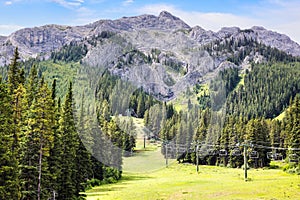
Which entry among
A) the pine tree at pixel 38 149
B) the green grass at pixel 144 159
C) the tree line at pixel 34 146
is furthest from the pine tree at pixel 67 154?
the green grass at pixel 144 159

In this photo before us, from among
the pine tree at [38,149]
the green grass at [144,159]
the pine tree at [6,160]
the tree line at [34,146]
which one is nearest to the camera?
the pine tree at [6,160]

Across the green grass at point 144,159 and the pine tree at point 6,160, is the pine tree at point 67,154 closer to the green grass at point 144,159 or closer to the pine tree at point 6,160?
the green grass at point 144,159

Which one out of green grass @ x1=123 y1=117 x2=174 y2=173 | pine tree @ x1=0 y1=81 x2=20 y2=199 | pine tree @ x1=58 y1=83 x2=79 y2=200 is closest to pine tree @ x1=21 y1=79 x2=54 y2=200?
pine tree @ x1=58 y1=83 x2=79 y2=200

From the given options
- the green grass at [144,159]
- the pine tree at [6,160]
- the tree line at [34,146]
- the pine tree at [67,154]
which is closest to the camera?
the pine tree at [6,160]

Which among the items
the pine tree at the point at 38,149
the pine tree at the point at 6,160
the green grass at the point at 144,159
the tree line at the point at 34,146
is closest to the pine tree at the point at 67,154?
the tree line at the point at 34,146

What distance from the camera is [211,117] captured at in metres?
60.5

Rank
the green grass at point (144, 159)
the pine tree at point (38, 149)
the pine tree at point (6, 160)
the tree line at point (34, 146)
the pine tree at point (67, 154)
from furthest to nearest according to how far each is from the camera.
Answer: the green grass at point (144, 159) → the pine tree at point (67, 154) → the pine tree at point (38, 149) → the tree line at point (34, 146) → the pine tree at point (6, 160)

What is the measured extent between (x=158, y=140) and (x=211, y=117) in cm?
2361

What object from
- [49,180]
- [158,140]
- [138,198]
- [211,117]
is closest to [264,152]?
[211,117]

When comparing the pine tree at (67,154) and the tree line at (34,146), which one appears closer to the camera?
the tree line at (34,146)

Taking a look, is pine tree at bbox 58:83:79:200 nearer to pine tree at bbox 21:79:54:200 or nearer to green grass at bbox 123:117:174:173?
pine tree at bbox 21:79:54:200

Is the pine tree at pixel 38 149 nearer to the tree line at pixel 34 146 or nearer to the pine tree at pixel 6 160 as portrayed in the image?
the tree line at pixel 34 146

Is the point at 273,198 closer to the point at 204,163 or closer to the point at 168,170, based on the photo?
the point at 168,170

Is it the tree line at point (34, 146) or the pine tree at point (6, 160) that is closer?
the pine tree at point (6, 160)
